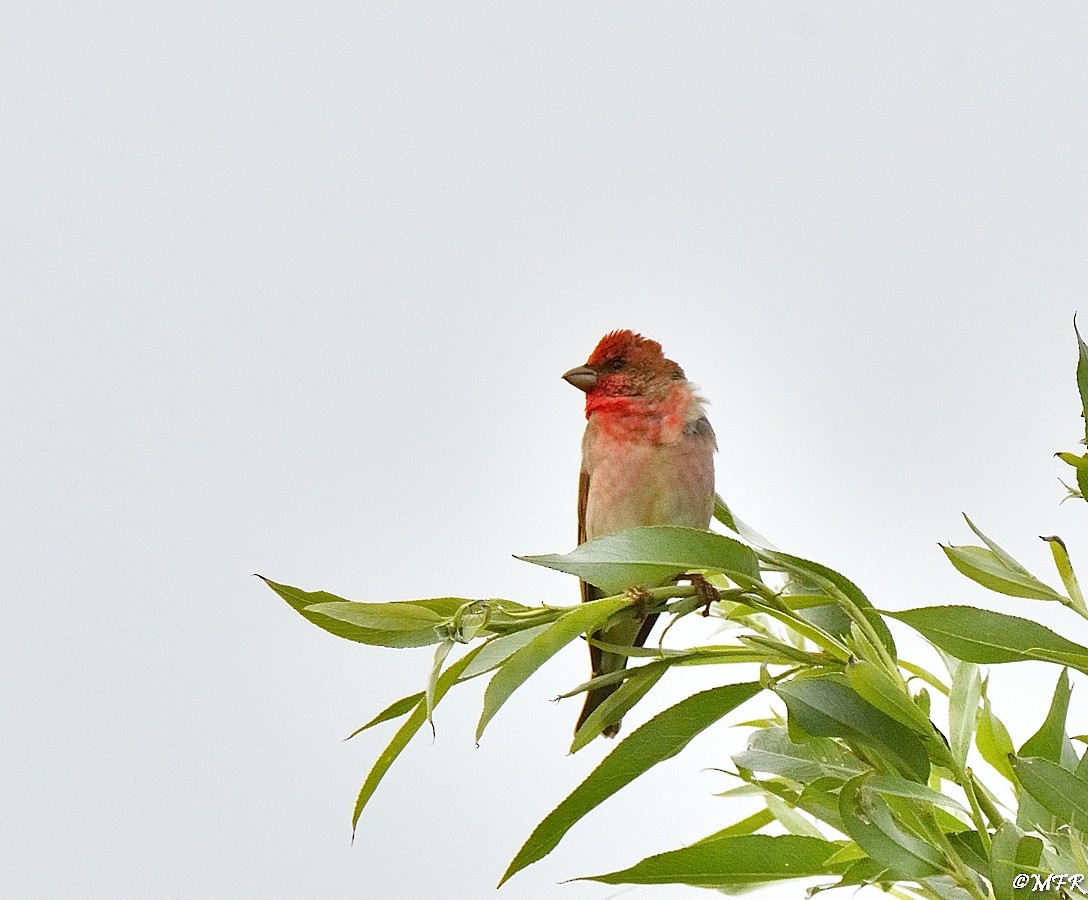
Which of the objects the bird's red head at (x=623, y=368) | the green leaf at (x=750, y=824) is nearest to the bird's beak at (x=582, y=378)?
the bird's red head at (x=623, y=368)

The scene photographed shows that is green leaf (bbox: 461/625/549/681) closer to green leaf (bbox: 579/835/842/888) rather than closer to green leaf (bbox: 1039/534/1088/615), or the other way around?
green leaf (bbox: 579/835/842/888)

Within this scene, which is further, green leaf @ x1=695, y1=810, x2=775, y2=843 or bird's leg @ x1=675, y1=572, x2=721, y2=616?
green leaf @ x1=695, y1=810, x2=775, y2=843

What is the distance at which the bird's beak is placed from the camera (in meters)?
2.36

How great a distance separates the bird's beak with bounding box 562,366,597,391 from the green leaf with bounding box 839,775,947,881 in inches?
53.9

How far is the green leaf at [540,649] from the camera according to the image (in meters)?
1.12

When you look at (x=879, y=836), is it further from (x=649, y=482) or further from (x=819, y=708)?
(x=649, y=482)

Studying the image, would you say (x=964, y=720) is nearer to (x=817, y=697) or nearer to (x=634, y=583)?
(x=817, y=697)

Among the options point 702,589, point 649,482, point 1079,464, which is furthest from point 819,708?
point 649,482

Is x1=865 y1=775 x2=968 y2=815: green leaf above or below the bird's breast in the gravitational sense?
below

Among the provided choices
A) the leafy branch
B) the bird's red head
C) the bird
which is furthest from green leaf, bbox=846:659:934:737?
the bird's red head

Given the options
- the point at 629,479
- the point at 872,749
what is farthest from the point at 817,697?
the point at 629,479

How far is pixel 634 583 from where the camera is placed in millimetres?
1114

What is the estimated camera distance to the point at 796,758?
3.81 ft

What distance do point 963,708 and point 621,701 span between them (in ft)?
1.01
